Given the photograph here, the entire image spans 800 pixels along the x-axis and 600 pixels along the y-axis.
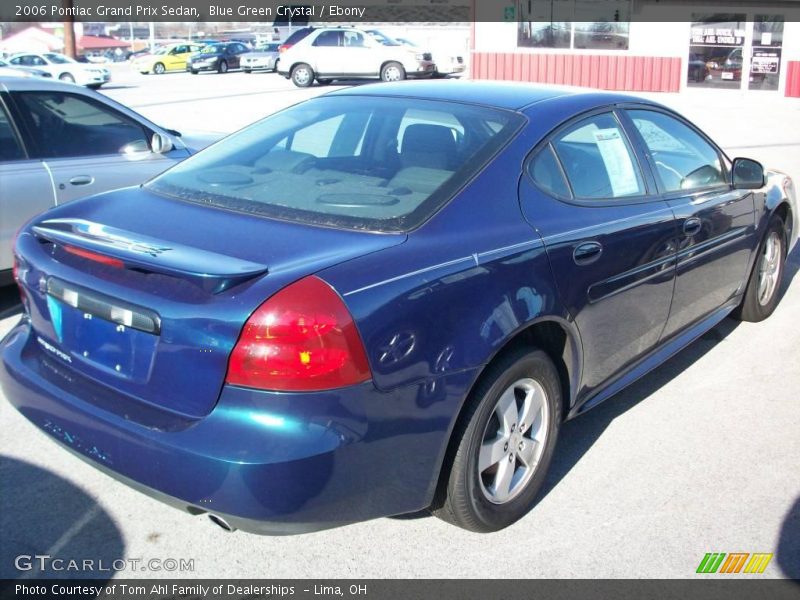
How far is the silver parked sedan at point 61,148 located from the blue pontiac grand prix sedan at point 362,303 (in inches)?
82.0

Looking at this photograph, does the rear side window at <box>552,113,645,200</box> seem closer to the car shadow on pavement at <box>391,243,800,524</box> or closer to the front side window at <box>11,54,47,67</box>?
the car shadow on pavement at <box>391,243,800,524</box>

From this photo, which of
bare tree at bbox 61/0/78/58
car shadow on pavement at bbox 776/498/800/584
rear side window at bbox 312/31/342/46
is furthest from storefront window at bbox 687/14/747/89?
bare tree at bbox 61/0/78/58

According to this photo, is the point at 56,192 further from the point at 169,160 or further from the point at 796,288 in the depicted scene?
the point at 796,288

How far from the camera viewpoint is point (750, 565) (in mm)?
3146

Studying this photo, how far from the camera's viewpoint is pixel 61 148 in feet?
18.7

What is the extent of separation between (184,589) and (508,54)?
24735 millimetres

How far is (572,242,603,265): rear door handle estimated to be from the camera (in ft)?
11.0

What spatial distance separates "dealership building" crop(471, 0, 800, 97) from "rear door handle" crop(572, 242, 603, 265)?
2194cm

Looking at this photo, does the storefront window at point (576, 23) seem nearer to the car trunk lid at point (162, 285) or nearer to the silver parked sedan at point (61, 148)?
the silver parked sedan at point (61, 148)

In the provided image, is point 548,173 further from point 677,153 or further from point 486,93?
point 677,153

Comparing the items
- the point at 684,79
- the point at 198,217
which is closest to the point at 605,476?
the point at 198,217

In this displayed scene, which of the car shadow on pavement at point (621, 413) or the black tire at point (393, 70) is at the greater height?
the black tire at point (393, 70)

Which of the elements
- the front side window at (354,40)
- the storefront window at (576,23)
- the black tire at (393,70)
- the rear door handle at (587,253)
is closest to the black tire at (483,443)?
the rear door handle at (587,253)

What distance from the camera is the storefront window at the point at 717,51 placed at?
23156 millimetres
